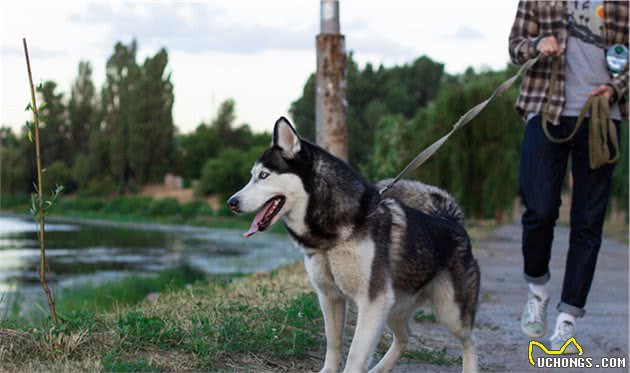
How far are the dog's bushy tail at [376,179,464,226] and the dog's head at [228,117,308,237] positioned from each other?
826mm

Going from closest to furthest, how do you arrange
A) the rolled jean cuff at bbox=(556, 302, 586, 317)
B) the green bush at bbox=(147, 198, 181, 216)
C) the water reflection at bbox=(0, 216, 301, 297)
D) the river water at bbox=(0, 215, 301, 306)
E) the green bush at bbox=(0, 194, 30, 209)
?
the rolled jean cuff at bbox=(556, 302, 586, 317) < the river water at bbox=(0, 215, 301, 306) < the water reflection at bbox=(0, 216, 301, 297) < the green bush at bbox=(0, 194, 30, 209) < the green bush at bbox=(147, 198, 181, 216)

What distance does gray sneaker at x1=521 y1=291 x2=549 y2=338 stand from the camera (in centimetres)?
543

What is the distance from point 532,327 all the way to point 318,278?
213 centimetres

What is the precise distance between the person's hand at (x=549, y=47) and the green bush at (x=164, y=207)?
37302mm

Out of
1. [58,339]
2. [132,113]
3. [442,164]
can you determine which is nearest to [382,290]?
[58,339]

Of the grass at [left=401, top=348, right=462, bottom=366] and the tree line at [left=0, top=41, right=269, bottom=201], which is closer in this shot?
the grass at [left=401, top=348, right=462, bottom=366]

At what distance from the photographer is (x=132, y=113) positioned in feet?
135

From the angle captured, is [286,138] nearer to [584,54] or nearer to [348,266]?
[348,266]

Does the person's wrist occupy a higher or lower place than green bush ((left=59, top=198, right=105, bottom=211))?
higher

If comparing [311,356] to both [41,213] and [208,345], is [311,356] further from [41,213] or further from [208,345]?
[41,213]

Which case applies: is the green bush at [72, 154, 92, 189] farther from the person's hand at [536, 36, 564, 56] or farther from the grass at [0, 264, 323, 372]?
the person's hand at [536, 36, 564, 56]

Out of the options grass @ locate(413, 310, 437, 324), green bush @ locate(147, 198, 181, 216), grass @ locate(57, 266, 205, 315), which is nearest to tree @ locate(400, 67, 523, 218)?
grass @ locate(57, 266, 205, 315)

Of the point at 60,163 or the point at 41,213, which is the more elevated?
the point at 41,213

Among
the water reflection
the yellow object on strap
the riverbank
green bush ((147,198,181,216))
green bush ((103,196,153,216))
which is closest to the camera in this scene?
the yellow object on strap
